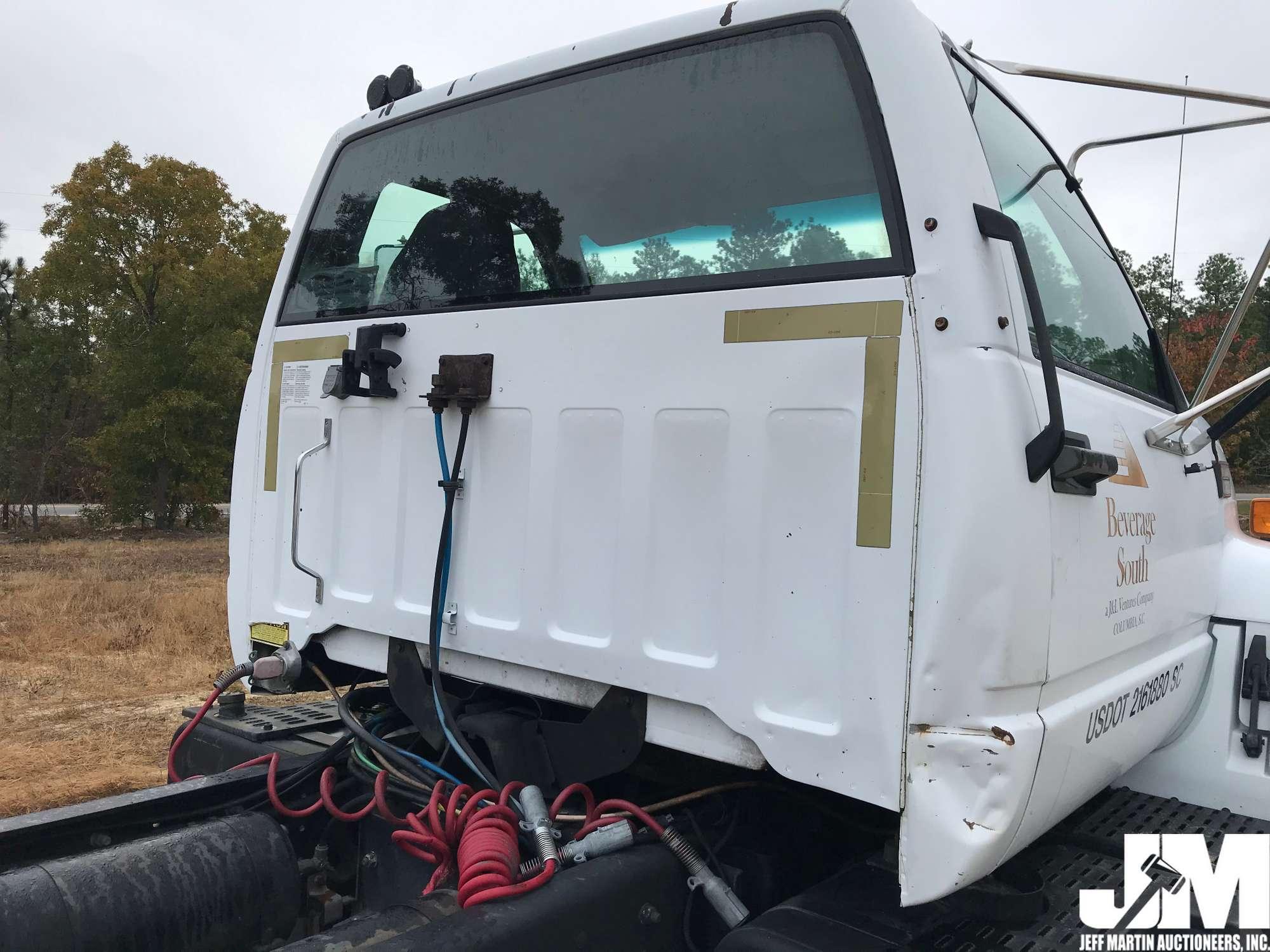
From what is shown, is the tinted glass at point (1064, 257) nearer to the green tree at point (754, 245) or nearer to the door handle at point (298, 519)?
the green tree at point (754, 245)

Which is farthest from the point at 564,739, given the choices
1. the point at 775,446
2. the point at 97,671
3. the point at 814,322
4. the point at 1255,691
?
the point at 97,671

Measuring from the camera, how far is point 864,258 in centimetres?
195

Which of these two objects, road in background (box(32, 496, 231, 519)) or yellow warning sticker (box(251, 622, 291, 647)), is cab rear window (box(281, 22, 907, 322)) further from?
road in background (box(32, 496, 231, 519))

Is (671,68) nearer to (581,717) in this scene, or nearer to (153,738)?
(581,717)

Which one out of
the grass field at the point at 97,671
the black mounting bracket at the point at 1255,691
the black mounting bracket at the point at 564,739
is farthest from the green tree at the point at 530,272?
the grass field at the point at 97,671

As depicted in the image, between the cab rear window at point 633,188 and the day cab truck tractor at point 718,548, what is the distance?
1 centimetres

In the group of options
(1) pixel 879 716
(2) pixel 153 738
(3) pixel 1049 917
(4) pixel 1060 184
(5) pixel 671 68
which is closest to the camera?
(1) pixel 879 716

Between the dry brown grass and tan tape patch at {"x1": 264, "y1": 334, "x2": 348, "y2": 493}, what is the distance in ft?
9.54

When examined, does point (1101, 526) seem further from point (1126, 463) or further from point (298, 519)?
point (298, 519)

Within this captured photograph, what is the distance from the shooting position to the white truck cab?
1806 millimetres

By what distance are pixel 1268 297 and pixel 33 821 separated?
14.0 feet

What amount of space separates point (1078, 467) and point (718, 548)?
70 centimetres

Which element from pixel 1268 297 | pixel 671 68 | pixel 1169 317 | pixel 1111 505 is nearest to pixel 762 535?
pixel 1111 505

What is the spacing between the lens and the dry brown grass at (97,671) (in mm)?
5473
